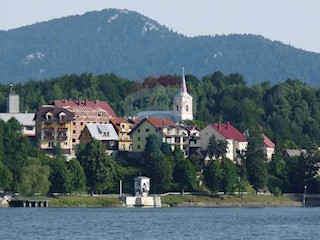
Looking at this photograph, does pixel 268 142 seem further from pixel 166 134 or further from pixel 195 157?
pixel 195 157

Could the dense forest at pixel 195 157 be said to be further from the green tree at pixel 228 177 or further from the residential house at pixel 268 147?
the residential house at pixel 268 147

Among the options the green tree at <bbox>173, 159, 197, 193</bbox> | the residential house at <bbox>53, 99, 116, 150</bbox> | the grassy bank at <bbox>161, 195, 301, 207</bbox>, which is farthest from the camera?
the residential house at <bbox>53, 99, 116, 150</bbox>

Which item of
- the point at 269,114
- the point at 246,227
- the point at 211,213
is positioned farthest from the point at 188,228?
the point at 269,114

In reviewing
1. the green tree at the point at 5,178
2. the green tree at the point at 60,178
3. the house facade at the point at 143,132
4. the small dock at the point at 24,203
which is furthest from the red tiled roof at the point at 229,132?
the green tree at the point at 5,178

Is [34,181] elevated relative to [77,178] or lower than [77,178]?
lower

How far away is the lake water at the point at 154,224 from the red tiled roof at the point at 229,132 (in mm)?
28650

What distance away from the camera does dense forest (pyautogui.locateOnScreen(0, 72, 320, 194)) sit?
109m

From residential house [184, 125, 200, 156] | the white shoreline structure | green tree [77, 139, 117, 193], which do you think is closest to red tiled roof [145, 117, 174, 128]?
residential house [184, 125, 200, 156]

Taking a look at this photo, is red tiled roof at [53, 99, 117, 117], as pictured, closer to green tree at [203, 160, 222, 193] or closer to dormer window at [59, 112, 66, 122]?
dormer window at [59, 112, 66, 122]

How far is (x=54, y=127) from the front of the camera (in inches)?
5251

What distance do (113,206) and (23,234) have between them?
40519 millimetres

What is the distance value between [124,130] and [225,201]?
20882mm

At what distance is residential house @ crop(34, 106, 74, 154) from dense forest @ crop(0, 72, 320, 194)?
27.4 ft

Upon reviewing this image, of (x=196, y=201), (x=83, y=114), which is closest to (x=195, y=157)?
(x=196, y=201)
